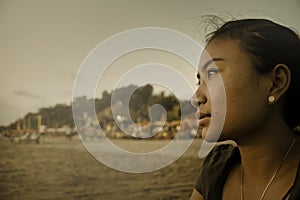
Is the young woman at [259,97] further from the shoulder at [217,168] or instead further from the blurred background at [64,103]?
the blurred background at [64,103]

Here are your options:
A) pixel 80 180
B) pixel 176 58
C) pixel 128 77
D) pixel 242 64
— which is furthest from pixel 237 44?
pixel 80 180

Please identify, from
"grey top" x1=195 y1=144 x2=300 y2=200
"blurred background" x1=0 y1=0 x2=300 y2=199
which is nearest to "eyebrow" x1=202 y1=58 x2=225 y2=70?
"grey top" x1=195 y1=144 x2=300 y2=200

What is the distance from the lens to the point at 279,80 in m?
0.40

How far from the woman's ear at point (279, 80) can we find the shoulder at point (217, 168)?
0.37 ft

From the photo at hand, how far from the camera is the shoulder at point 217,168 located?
47cm

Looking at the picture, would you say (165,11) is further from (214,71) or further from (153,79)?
(214,71)

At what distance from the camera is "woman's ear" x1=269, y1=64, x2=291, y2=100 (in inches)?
15.7

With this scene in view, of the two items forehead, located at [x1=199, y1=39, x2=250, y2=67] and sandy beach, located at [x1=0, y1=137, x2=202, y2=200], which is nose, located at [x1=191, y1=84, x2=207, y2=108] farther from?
sandy beach, located at [x1=0, y1=137, x2=202, y2=200]

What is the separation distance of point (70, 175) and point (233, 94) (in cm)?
81

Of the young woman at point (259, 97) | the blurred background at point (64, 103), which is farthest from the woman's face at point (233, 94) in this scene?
the blurred background at point (64, 103)

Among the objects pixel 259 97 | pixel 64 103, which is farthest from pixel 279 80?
pixel 64 103

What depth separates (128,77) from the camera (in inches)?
41.9

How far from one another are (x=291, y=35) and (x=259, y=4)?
694 millimetres

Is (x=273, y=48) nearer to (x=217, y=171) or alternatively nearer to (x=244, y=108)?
(x=244, y=108)
